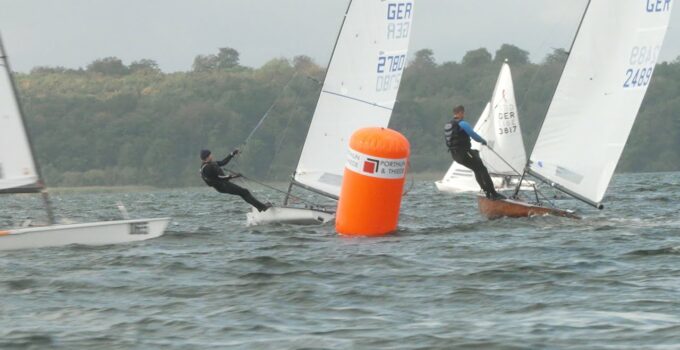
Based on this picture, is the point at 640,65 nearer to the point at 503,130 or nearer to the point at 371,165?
the point at 371,165

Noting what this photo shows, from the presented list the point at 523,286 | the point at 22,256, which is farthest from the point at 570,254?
the point at 22,256

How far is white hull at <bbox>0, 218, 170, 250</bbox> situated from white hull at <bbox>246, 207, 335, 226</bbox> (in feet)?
12.1

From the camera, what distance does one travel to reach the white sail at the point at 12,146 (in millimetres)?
14922

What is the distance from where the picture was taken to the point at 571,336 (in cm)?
941

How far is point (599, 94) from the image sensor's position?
1916 cm

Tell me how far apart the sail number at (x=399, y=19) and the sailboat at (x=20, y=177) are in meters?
7.31

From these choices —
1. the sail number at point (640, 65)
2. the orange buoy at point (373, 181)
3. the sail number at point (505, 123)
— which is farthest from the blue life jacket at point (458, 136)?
the sail number at point (505, 123)

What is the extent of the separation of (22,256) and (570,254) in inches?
224

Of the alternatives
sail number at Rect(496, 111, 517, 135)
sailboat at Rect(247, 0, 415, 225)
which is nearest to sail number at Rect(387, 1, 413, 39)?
sailboat at Rect(247, 0, 415, 225)

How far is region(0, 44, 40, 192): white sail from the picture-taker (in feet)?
49.0

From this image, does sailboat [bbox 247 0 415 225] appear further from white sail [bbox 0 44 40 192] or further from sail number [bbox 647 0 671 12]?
white sail [bbox 0 44 40 192]

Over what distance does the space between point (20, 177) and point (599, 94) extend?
829cm

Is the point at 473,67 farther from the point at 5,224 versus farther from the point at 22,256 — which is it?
the point at 22,256

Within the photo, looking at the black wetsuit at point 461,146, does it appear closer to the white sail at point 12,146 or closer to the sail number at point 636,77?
the sail number at point 636,77
